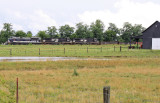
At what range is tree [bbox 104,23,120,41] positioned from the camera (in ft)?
476

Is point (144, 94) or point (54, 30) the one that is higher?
point (54, 30)

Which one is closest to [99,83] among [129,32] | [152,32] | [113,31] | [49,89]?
[49,89]

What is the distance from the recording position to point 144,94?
36.6 ft

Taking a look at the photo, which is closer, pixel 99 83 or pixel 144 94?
pixel 144 94

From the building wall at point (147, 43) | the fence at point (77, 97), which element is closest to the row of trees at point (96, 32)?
the building wall at point (147, 43)

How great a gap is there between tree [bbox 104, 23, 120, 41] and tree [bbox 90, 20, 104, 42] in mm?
5220

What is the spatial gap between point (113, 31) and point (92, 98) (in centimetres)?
14114

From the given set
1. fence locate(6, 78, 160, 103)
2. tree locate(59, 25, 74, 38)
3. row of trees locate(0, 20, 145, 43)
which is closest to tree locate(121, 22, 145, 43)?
row of trees locate(0, 20, 145, 43)

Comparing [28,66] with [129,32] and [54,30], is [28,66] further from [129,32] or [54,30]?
[54,30]

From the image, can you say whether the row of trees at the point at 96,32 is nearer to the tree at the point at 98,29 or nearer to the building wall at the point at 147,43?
the tree at the point at 98,29

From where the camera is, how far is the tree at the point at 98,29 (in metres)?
135

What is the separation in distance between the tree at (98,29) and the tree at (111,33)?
522 cm

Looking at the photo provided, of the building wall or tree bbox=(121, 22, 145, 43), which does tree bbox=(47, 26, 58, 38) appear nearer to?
tree bbox=(121, 22, 145, 43)

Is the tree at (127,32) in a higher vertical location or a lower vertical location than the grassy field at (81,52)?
higher
